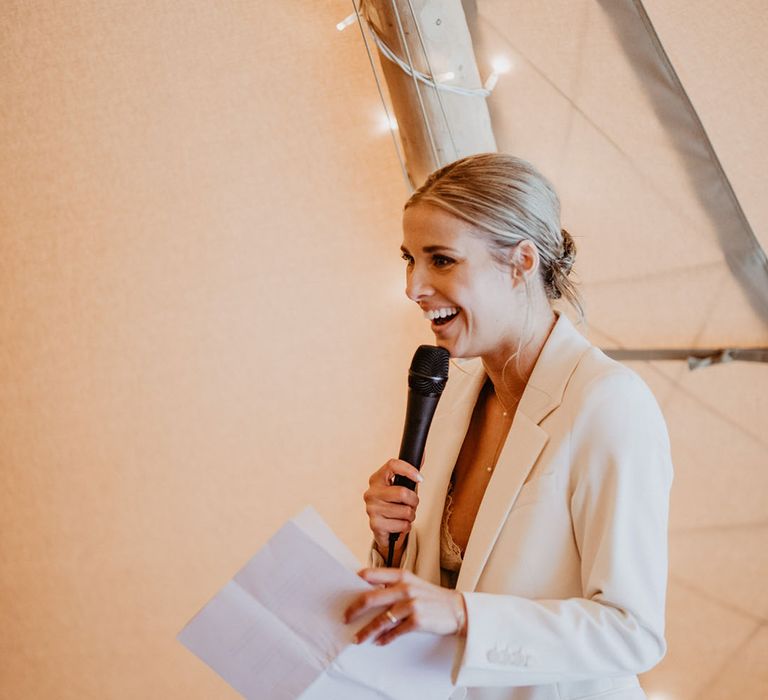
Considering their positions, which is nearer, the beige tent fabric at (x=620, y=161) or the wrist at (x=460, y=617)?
the wrist at (x=460, y=617)

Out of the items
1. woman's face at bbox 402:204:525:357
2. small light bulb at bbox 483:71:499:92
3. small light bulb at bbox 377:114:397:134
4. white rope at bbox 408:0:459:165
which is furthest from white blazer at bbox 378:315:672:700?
small light bulb at bbox 377:114:397:134

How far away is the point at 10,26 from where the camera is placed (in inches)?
101

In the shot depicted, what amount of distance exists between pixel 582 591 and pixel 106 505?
214 centimetres

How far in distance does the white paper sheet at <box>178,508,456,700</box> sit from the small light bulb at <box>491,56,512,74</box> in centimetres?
151

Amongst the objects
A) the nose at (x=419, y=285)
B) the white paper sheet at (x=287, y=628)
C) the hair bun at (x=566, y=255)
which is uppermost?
the hair bun at (x=566, y=255)

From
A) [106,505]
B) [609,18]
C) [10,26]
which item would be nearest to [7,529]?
[106,505]

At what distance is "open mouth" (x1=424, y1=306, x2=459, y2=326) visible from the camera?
1.33 meters

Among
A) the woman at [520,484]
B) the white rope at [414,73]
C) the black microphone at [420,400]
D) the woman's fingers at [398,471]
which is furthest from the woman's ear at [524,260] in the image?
the white rope at [414,73]

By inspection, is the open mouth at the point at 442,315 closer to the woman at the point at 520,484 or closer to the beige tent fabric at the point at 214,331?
the woman at the point at 520,484

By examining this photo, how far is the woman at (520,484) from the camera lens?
3.38ft

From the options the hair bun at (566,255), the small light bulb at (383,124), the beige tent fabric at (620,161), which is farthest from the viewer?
the small light bulb at (383,124)

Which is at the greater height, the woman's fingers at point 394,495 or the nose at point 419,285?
the nose at point 419,285

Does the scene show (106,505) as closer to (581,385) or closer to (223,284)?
(223,284)

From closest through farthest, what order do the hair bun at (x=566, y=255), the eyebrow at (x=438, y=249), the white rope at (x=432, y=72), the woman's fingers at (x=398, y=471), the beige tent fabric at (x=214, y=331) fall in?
the woman's fingers at (x=398, y=471) < the eyebrow at (x=438, y=249) < the hair bun at (x=566, y=255) < the white rope at (x=432, y=72) < the beige tent fabric at (x=214, y=331)
